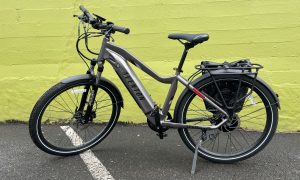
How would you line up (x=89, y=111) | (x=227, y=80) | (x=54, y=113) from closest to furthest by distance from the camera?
(x=227, y=80) → (x=89, y=111) → (x=54, y=113)

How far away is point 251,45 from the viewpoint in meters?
4.32

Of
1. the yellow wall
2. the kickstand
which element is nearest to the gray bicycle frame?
the kickstand

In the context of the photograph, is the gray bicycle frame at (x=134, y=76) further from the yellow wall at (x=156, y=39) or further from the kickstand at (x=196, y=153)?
the yellow wall at (x=156, y=39)

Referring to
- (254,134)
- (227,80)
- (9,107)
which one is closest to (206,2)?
(227,80)

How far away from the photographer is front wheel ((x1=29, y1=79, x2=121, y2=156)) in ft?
11.3

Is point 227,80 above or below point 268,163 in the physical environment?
above

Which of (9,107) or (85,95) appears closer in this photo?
(85,95)

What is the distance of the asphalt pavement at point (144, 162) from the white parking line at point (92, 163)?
40 millimetres

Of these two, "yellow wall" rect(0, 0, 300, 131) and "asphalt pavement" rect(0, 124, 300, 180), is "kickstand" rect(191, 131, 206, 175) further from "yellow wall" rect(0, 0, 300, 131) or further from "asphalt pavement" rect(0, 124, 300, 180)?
"yellow wall" rect(0, 0, 300, 131)

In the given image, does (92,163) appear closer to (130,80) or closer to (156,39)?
(130,80)

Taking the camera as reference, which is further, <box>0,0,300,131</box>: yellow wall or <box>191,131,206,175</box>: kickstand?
<box>0,0,300,131</box>: yellow wall

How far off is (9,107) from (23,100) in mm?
217

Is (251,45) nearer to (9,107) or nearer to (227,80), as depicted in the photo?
(227,80)

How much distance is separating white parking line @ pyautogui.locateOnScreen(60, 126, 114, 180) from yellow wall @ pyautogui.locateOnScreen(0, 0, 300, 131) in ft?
2.67
